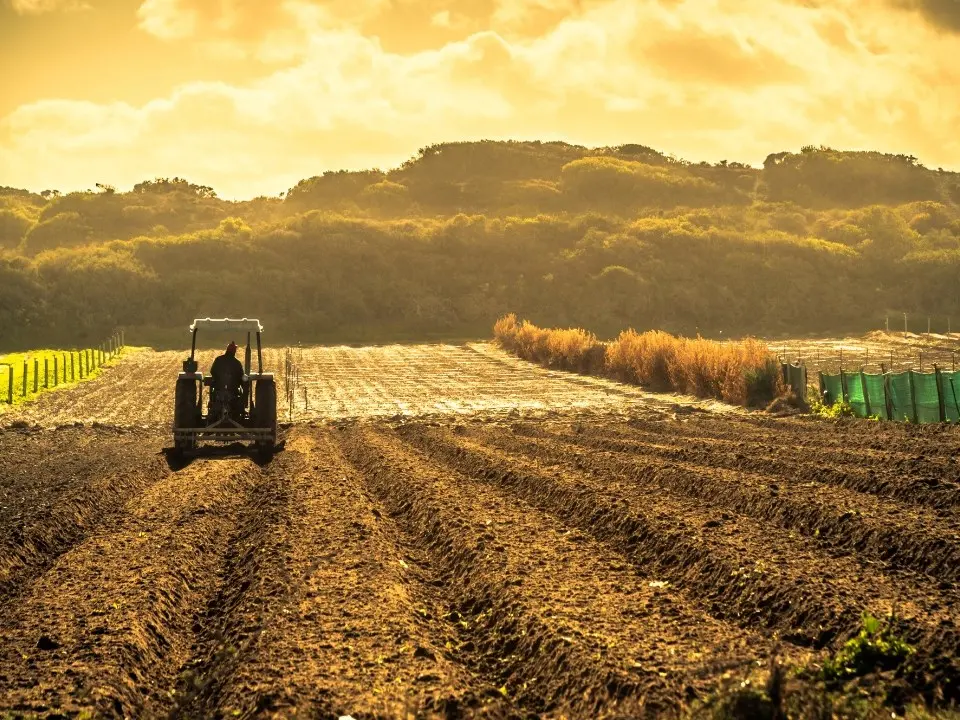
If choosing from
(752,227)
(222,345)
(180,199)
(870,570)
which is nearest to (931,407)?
(870,570)

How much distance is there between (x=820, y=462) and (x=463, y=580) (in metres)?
8.62

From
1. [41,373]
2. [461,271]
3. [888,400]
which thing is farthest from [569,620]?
[461,271]

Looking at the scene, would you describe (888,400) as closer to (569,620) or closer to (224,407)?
(224,407)

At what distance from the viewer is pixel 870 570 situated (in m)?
9.80

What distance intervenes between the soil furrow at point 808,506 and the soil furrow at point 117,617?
20.2 feet

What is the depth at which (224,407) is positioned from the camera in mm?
18266

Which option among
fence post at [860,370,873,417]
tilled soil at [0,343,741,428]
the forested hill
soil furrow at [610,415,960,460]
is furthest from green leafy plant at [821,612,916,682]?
the forested hill

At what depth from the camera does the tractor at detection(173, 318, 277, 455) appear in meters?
18.0

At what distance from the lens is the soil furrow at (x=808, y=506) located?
10.5 m

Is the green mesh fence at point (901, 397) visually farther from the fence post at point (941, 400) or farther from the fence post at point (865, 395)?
the fence post at point (941, 400)

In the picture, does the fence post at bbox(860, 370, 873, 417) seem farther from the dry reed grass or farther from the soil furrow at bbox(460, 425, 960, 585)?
the soil furrow at bbox(460, 425, 960, 585)

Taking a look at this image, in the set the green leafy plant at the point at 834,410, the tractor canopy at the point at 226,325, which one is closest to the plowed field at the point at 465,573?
the tractor canopy at the point at 226,325

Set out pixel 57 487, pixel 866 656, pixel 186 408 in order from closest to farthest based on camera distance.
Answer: pixel 866 656, pixel 57 487, pixel 186 408

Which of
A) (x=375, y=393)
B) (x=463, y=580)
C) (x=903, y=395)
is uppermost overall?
(x=375, y=393)
